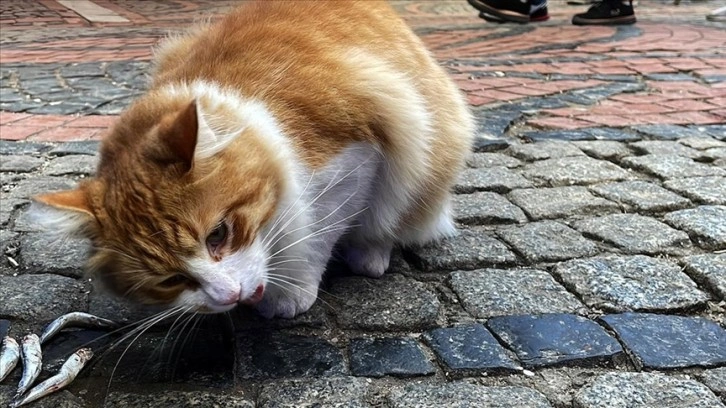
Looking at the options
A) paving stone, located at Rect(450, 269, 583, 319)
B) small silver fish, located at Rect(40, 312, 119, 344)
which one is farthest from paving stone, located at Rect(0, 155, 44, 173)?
paving stone, located at Rect(450, 269, 583, 319)

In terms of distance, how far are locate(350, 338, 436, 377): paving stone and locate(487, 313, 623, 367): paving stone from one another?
0.27 m

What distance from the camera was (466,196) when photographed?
129 inches

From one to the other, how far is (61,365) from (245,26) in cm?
125

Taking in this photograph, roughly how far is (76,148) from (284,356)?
247 centimetres

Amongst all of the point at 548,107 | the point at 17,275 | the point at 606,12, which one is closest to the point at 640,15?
the point at 606,12

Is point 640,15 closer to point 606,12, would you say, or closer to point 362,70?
point 606,12

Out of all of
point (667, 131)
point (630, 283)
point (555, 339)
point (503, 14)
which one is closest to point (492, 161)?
point (667, 131)

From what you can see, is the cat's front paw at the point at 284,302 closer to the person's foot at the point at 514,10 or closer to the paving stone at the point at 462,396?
the paving stone at the point at 462,396

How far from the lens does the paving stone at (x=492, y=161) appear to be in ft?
12.0

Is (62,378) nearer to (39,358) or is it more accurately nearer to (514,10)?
(39,358)

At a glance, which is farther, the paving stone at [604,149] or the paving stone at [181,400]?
the paving stone at [604,149]

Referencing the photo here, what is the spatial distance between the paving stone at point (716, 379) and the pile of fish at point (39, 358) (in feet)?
5.58

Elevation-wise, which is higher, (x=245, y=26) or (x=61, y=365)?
(x=245, y=26)

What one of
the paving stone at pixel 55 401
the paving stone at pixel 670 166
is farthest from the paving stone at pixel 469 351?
the paving stone at pixel 670 166
